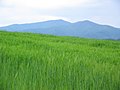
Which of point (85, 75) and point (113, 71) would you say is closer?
point (85, 75)

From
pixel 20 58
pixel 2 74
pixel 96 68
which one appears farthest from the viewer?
pixel 20 58

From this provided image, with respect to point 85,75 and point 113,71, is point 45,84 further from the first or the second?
point 113,71

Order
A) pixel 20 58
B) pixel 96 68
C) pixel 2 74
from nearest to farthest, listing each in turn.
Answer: pixel 2 74, pixel 96 68, pixel 20 58

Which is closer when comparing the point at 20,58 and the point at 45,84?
the point at 45,84

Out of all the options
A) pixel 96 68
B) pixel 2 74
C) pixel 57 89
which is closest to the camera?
pixel 57 89

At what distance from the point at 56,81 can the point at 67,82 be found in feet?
0.39

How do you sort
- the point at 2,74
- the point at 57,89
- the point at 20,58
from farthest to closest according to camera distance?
the point at 20,58 → the point at 2,74 → the point at 57,89

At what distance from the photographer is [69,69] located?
11.2 ft

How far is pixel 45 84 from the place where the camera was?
293cm

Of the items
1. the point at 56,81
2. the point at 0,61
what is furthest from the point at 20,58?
the point at 56,81

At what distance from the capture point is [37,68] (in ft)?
10.6

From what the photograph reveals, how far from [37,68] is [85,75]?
53 centimetres

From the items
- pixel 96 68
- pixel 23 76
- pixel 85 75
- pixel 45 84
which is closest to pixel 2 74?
pixel 23 76

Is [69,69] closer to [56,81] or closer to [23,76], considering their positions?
[56,81]
